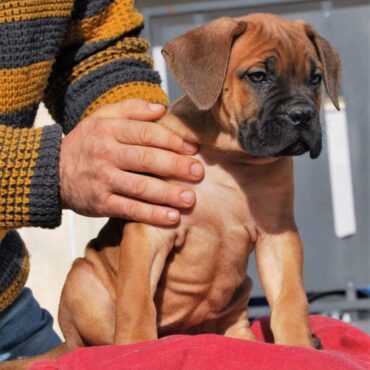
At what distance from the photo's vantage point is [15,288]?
3162mm

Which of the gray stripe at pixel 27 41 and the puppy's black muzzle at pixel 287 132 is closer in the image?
the puppy's black muzzle at pixel 287 132

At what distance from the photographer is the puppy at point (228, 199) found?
2.72 m

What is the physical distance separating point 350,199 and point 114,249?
10.9ft


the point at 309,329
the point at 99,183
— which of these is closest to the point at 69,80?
the point at 99,183

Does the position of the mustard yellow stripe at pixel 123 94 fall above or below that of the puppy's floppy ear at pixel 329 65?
below

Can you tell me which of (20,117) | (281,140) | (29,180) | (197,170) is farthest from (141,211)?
(20,117)

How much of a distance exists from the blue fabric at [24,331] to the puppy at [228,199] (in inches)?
9.1

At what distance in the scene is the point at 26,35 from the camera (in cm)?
299

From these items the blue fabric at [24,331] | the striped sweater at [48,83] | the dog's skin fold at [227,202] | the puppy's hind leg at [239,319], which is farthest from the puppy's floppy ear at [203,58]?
the blue fabric at [24,331]

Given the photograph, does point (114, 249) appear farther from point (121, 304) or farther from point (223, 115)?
point (223, 115)

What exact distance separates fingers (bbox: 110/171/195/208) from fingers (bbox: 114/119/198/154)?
10 centimetres

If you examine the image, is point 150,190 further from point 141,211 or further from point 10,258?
point 10,258

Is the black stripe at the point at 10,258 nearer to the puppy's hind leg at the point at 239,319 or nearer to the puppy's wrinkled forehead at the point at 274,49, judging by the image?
the puppy's hind leg at the point at 239,319

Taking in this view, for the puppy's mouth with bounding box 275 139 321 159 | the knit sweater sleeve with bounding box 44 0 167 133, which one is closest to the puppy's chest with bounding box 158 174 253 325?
the puppy's mouth with bounding box 275 139 321 159
